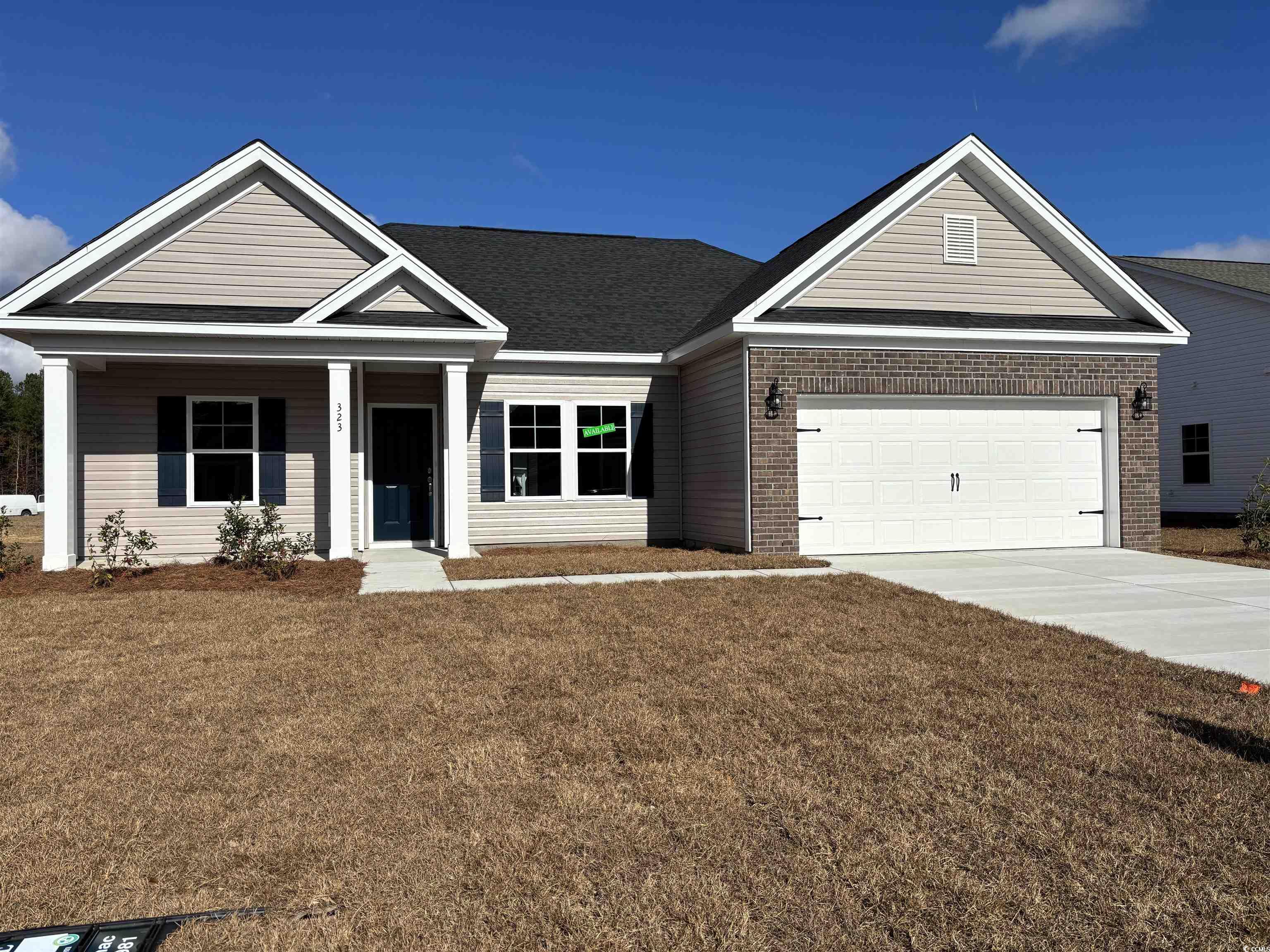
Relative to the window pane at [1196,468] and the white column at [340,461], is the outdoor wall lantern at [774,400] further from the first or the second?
the window pane at [1196,468]

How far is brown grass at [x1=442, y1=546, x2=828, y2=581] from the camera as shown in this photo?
11156 millimetres

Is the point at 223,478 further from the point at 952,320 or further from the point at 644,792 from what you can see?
the point at 644,792

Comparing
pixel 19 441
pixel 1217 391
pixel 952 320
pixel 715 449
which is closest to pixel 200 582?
pixel 715 449

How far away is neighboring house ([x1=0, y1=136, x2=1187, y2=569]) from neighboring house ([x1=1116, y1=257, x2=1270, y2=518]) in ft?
29.6

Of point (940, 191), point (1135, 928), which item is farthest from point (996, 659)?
point (940, 191)

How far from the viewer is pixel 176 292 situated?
40.9 ft

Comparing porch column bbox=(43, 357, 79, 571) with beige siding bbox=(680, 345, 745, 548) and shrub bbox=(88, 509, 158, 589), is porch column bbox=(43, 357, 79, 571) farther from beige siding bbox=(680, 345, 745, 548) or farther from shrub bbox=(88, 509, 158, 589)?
beige siding bbox=(680, 345, 745, 548)

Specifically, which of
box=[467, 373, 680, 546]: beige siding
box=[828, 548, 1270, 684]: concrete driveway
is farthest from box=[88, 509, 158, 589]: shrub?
box=[828, 548, 1270, 684]: concrete driveway

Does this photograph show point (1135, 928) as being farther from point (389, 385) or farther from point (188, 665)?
point (389, 385)

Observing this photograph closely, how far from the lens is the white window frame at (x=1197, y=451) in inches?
885

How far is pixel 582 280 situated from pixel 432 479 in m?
5.32

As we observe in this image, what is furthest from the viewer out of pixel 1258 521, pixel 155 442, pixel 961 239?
pixel 1258 521

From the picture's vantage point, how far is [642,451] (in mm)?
15539

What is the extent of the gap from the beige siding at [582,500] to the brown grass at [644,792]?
302 inches
